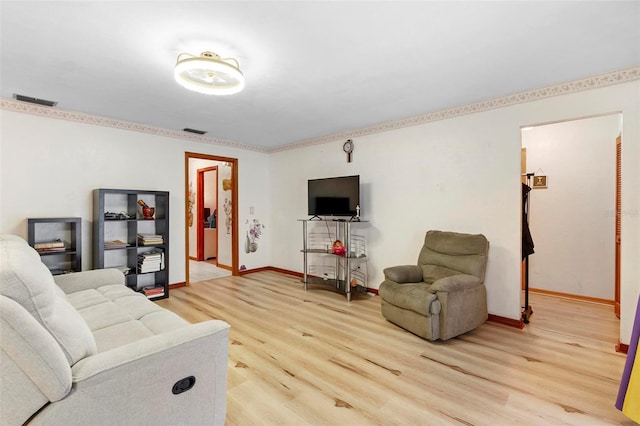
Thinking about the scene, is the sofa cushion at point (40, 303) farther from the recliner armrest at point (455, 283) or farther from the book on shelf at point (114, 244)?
the book on shelf at point (114, 244)

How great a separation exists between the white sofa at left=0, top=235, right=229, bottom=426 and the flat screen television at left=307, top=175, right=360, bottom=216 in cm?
292

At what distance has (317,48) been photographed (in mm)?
2154

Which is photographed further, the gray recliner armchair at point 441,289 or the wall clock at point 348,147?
the wall clock at point 348,147

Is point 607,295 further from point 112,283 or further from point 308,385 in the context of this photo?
point 112,283

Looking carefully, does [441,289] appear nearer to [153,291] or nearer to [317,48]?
[317,48]

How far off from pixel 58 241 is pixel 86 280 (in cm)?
120

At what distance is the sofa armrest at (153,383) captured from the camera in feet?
3.74

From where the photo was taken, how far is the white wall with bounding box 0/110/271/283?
3242 millimetres

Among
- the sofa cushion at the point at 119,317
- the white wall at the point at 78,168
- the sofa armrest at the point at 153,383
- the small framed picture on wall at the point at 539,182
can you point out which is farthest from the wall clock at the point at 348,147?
the sofa armrest at the point at 153,383

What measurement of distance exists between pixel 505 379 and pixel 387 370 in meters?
0.86

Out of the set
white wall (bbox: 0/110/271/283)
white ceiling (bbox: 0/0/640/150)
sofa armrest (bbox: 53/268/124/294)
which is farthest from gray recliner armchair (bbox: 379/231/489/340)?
white wall (bbox: 0/110/271/283)

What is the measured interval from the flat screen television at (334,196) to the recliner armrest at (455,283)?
66.0 inches

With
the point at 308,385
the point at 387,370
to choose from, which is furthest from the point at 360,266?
the point at 308,385

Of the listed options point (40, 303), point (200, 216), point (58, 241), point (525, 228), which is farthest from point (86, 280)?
point (200, 216)
